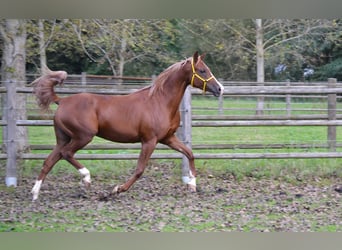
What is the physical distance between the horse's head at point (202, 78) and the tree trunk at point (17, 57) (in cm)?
278

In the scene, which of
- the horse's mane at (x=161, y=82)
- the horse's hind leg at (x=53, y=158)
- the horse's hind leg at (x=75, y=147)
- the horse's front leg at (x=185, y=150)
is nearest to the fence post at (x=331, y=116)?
the horse's front leg at (x=185, y=150)

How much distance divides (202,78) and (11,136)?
286 cm

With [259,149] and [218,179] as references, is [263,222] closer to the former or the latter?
[218,179]

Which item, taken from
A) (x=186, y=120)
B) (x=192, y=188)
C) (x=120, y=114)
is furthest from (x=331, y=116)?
(x=120, y=114)

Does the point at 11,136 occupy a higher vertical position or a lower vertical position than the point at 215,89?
lower

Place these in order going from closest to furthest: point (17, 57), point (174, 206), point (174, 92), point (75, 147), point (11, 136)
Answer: point (174, 206), point (75, 147), point (174, 92), point (11, 136), point (17, 57)

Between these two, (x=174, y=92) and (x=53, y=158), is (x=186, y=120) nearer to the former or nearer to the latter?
(x=174, y=92)

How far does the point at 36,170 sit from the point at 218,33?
14540mm

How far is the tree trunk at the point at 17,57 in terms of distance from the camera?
7.36 metres

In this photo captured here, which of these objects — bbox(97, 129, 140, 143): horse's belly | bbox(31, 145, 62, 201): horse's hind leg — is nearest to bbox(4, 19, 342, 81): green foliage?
bbox(97, 129, 140, 143): horse's belly

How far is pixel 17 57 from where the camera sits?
765 cm

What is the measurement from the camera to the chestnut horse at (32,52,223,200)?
616 cm

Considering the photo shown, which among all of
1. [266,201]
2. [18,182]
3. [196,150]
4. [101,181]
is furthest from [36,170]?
[266,201]

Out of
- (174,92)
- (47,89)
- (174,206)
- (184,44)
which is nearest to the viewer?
(174,206)
